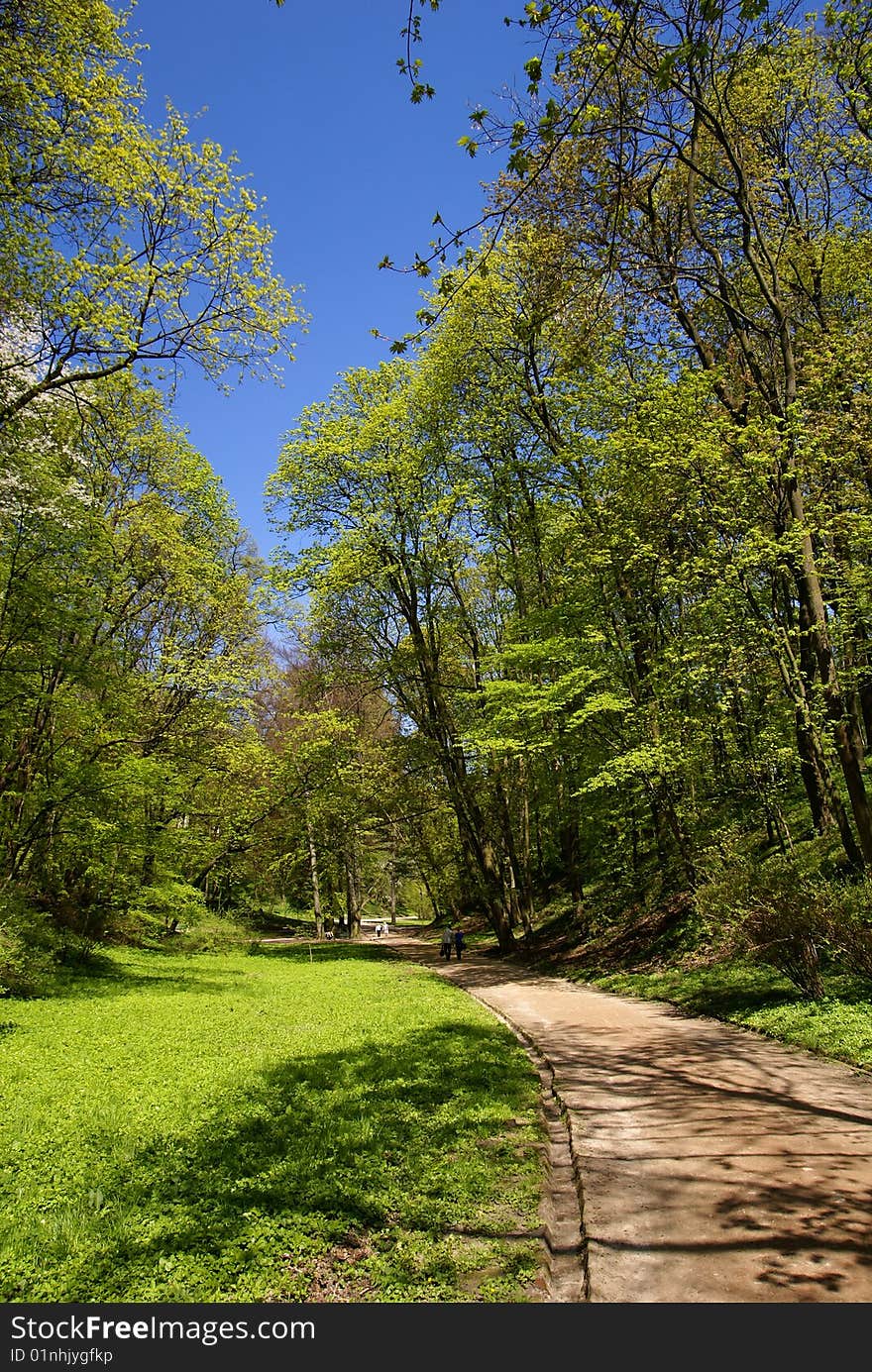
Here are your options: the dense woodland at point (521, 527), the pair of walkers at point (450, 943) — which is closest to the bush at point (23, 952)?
the dense woodland at point (521, 527)

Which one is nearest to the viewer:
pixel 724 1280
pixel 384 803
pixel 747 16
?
pixel 724 1280

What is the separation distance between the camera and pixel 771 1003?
9414mm

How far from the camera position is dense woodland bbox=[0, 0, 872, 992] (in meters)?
8.94

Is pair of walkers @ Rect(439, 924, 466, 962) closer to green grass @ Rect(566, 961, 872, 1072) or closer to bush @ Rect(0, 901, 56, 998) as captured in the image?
green grass @ Rect(566, 961, 872, 1072)

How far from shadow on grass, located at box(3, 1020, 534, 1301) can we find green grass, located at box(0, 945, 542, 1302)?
0.02 meters

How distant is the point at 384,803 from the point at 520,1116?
18182 millimetres

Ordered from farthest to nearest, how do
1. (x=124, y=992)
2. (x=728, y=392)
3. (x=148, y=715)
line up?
(x=148, y=715), (x=728, y=392), (x=124, y=992)

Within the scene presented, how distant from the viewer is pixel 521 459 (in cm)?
2005

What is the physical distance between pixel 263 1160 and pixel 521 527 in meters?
17.7

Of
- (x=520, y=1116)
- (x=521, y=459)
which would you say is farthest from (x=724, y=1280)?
(x=521, y=459)

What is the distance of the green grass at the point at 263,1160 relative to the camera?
3781mm

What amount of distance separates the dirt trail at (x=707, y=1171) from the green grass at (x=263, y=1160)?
0.40 metres

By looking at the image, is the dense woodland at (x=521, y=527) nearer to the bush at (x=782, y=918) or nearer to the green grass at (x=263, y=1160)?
the bush at (x=782, y=918)

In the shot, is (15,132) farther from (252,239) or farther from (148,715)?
(148,715)
